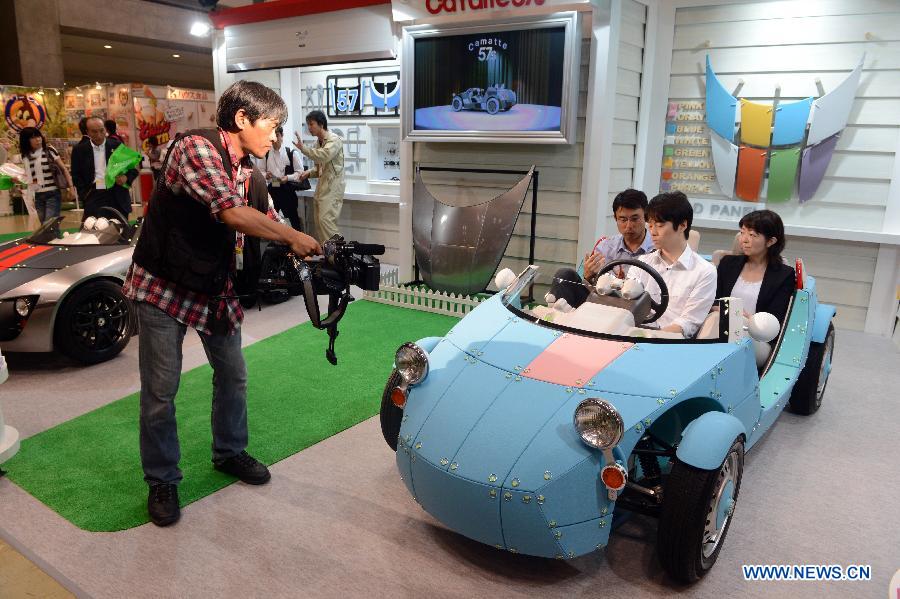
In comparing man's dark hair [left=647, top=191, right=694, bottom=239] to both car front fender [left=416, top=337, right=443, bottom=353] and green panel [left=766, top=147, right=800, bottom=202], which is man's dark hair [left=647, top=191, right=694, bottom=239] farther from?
green panel [left=766, top=147, right=800, bottom=202]

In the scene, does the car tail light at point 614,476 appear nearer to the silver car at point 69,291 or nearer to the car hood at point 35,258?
the silver car at point 69,291

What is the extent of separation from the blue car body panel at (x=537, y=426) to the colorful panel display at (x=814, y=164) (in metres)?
3.56

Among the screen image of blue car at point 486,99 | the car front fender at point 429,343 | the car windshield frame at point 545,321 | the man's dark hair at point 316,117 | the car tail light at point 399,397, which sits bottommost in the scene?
the car tail light at point 399,397

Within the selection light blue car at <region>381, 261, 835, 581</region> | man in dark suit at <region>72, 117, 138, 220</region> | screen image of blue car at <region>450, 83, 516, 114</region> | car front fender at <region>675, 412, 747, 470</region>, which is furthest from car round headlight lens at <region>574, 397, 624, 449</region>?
man in dark suit at <region>72, 117, 138, 220</region>

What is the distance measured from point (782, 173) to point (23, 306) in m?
5.63

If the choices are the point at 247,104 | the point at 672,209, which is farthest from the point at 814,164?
the point at 247,104

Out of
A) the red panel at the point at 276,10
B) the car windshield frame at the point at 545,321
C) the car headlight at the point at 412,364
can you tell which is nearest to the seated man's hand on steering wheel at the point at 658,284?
the car windshield frame at the point at 545,321

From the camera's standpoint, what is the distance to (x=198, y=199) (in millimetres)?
2340

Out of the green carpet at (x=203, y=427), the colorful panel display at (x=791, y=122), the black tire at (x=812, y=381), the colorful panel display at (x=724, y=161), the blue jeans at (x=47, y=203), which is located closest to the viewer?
the green carpet at (x=203, y=427)

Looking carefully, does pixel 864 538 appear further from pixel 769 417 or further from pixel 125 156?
pixel 125 156

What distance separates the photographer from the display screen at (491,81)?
5.45 metres

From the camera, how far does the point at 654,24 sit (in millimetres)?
5828

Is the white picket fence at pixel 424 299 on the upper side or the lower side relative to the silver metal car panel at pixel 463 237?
lower

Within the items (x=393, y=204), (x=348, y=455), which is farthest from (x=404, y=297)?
(x=348, y=455)
